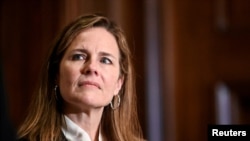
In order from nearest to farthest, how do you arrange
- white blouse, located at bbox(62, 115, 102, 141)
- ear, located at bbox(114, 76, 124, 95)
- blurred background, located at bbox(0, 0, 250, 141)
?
white blouse, located at bbox(62, 115, 102, 141) → ear, located at bbox(114, 76, 124, 95) → blurred background, located at bbox(0, 0, 250, 141)

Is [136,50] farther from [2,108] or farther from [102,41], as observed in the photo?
[2,108]

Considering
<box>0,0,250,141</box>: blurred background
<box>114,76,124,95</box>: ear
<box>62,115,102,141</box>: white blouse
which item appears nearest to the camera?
<box>62,115,102,141</box>: white blouse

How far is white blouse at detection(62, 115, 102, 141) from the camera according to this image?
91 centimetres

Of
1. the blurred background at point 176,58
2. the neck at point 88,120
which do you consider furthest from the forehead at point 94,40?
the blurred background at point 176,58

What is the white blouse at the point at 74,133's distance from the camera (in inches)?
35.9

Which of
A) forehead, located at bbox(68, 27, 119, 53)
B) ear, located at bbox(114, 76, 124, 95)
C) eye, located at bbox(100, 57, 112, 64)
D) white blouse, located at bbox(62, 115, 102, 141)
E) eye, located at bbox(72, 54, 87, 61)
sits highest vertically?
forehead, located at bbox(68, 27, 119, 53)

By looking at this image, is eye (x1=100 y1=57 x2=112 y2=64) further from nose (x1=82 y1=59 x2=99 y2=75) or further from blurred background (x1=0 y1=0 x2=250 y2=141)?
blurred background (x1=0 y1=0 x2=250 y2=141)

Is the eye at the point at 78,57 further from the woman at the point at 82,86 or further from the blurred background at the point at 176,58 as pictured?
the blurred background at the point at 176,58

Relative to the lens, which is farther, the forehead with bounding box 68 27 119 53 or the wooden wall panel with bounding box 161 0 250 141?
the wooden wall panel with bounding box 161 0 250 141

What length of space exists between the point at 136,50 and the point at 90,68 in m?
0.48

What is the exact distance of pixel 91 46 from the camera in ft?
3.12

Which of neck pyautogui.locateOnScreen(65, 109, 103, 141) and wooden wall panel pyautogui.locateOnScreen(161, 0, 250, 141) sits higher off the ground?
wooden wall panel pyautogui.locateOnScreen(161, 0, 250, 141)

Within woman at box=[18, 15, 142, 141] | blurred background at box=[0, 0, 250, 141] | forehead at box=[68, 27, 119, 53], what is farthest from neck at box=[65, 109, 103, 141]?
blurred background at box=[0, 0, 250, 141]

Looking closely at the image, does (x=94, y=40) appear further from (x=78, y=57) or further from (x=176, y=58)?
(x=176, y=58)
